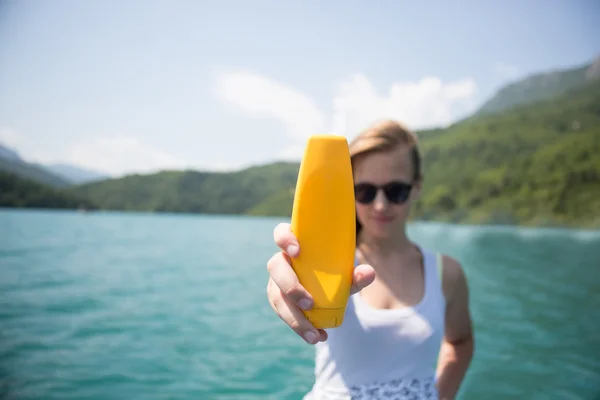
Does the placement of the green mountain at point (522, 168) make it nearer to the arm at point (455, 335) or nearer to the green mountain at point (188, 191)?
the green mountain at point (188, 191)

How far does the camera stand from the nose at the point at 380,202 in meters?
1.98

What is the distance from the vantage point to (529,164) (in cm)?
9731

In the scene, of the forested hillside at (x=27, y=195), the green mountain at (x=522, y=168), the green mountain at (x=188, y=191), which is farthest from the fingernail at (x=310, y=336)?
the green mountain at (x=188, y=191)

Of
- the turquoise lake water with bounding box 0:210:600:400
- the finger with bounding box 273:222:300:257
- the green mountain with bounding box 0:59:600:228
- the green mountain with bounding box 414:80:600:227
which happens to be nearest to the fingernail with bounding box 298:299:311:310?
the finger with bounding box 273:222:300:257

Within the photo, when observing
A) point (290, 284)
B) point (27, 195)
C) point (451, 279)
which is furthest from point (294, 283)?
point (27, 195)

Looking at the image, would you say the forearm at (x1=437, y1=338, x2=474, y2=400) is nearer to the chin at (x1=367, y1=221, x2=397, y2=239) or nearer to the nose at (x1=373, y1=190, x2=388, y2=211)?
the chin at (x1=367, y1=221, x2=397, y2=239)

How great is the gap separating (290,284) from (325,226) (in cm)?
23

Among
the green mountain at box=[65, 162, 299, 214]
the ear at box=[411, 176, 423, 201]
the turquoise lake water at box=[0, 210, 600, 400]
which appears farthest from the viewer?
the green mountain at box=[65, 162, 299, 214]

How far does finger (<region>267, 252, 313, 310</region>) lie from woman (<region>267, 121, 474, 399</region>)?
22cm

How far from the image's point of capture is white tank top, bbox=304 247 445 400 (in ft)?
5.67

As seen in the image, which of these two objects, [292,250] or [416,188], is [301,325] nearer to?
[292,250]

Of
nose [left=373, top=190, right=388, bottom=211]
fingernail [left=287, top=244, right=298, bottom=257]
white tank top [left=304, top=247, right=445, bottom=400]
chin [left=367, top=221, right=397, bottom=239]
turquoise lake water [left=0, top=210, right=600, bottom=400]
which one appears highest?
nose [left=373, top=190, right=388, bottom=211]

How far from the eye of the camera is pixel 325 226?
1.19 metres

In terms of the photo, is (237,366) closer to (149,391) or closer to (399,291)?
(149,391)
